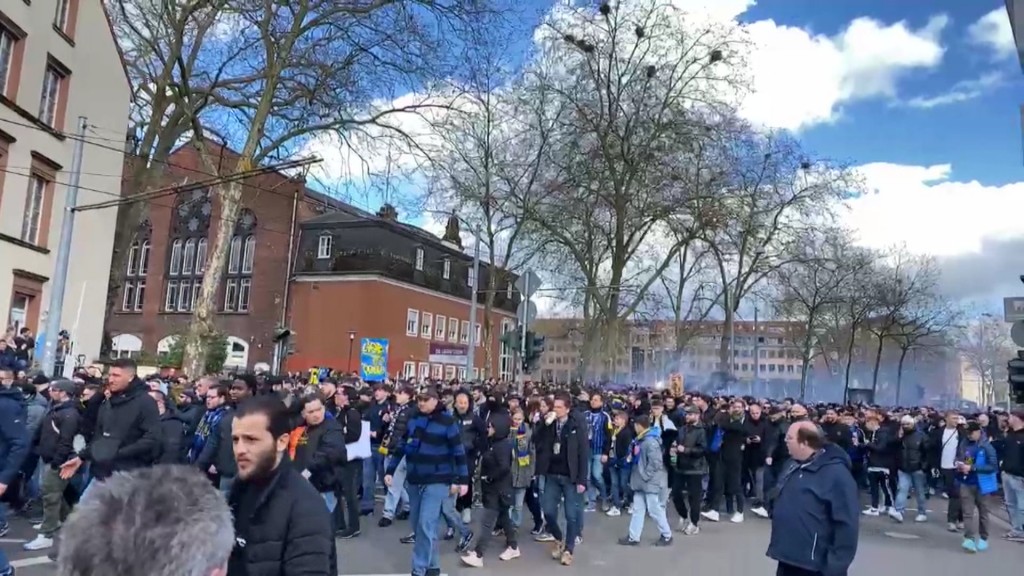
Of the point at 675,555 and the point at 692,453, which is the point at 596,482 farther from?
the point at 675,555

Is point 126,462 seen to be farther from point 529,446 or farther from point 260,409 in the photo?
point 529,446

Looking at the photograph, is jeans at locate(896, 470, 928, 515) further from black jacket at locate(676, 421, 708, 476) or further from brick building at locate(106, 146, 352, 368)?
brick building at locate(106, 146, 352, 368)

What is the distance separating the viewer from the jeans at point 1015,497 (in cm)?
1200

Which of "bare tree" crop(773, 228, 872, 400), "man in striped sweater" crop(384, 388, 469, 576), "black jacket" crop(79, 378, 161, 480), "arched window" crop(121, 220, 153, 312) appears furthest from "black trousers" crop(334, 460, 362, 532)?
"arched window" crop(121, 220, 153, 312)

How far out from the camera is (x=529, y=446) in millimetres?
10164

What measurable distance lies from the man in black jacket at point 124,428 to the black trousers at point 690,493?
7.71m

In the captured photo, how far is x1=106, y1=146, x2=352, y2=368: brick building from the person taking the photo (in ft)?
158

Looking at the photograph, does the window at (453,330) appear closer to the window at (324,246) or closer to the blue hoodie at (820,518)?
the window at (324,246)

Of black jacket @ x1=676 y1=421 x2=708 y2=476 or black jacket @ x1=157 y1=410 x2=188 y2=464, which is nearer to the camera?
black jacket @ x1=157 y1=410 x2=188 y2=464

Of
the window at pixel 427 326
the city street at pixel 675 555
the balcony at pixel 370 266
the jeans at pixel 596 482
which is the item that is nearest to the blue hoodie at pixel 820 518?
the city street at pixel 675 555

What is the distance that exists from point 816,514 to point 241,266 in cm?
4873

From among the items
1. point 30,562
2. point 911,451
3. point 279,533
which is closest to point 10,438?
point 30,562

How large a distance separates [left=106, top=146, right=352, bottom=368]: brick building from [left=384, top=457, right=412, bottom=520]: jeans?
123 ft

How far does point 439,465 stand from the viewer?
756 centimetres
